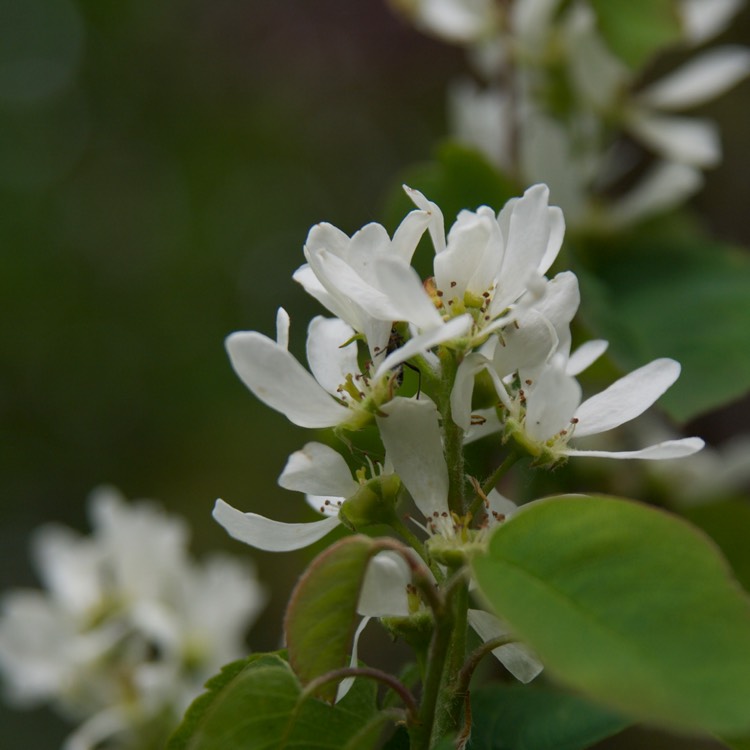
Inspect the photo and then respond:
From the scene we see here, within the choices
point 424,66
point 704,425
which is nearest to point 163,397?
point 424,66

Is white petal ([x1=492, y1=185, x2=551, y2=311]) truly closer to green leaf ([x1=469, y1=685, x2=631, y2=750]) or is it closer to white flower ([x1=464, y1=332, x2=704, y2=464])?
white flower ([x1=464, y1=332, x2=704, y2=464])

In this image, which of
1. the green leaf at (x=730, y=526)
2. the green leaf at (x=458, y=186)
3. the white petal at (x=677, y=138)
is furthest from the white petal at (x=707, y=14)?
the green leaf at (x=730, y=526)

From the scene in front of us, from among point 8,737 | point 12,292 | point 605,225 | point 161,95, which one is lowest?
point 8,737

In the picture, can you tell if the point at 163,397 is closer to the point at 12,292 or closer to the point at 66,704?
the point at 12,292

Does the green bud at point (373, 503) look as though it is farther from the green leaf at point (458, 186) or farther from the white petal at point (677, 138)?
the white petal at point (677, 138)

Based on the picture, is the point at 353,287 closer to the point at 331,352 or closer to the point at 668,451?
the point at 331,352

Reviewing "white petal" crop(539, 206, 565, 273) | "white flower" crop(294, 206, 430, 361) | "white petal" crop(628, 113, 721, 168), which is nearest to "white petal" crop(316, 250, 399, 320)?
"white flower" crop(294, 206, 430, 361)
